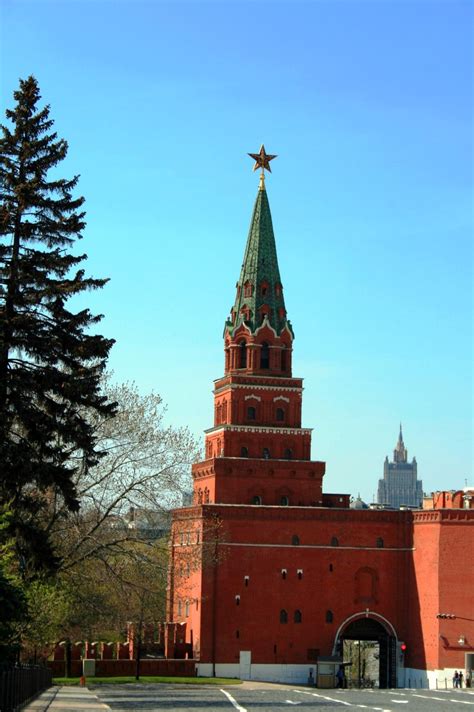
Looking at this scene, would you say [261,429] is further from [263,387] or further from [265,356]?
[265,356]

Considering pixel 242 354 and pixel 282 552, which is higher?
pixel 242 354

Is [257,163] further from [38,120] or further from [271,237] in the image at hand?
[38,120]

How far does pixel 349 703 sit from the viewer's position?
157 ft

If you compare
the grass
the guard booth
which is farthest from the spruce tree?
the guard booth

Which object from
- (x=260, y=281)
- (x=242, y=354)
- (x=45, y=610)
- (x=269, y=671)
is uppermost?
(x=260, y=281)

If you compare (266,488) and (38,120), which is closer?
(38,120)

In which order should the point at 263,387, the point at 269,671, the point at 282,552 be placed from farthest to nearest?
the point at 263,387
the point at 282,552
the point at 269,671

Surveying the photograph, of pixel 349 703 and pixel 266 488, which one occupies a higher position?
pixel 266 488

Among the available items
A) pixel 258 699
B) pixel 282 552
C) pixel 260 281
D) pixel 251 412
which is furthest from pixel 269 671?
pixel 260 281

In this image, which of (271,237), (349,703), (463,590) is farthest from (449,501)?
(349,703)

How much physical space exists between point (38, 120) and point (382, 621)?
46.9 m

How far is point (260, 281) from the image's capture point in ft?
252

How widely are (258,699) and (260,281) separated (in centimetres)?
3234

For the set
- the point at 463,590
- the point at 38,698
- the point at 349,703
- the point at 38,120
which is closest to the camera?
the point at 38,120
